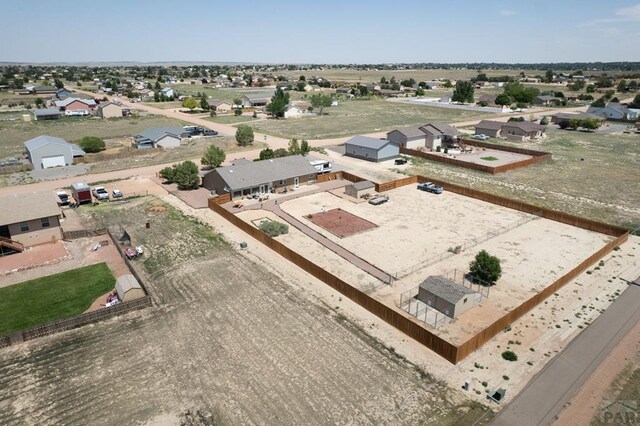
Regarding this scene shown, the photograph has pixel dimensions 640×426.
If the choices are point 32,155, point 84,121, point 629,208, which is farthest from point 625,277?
point 84,121

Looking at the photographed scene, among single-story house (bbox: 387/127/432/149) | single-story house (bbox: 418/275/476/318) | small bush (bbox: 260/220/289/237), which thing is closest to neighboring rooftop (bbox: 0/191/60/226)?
small bush (bbox: 260/220/289/237)

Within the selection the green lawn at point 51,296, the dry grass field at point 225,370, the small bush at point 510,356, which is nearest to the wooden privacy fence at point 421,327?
the small bush at point 510,356

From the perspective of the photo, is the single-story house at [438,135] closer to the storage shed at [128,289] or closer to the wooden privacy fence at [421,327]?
the wooden privacy fence at [421,327]

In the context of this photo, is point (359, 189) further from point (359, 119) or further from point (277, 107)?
point (277, 107)

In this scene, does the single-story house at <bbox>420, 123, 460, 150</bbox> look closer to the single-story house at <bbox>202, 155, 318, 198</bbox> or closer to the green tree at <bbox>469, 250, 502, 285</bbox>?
the single-story house at <bbox>202, 155, 318, 198</bbox>

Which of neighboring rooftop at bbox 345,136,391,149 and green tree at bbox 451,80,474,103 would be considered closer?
neighboring rooftop at bbox 345,136,391,149

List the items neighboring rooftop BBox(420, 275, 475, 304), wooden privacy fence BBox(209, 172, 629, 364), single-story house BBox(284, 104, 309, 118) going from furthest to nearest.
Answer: single-story house BBox(284, 104, 309, 118), neighboring rooftop BBox(420, 275, 475, 304), wooden privacy fence BBox(209, 172, 629, 364)

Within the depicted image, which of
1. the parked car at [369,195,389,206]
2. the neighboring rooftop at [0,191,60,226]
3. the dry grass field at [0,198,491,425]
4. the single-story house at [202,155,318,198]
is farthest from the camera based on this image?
the single-story house at [202,155,318,198]
